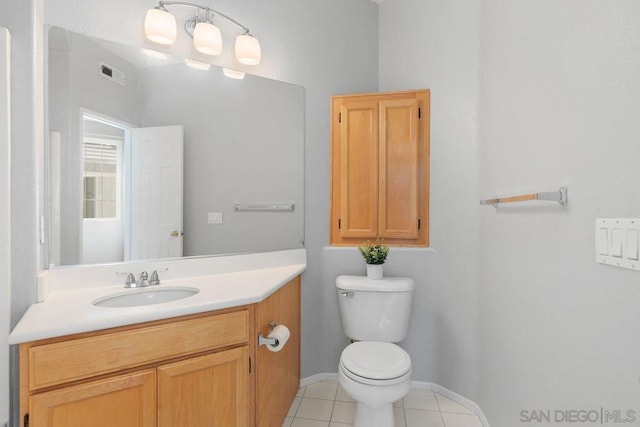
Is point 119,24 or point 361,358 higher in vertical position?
point 119,24

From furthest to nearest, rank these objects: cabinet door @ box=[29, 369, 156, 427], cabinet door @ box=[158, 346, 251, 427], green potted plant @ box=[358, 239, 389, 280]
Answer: green potted plant @ box=[358, 239, 389, 280]
cabinet door @ box=[158, 346, 251, 427]
cabinet door @ box=[29, 369, 156, 427]

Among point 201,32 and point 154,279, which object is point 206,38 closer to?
point 201,32

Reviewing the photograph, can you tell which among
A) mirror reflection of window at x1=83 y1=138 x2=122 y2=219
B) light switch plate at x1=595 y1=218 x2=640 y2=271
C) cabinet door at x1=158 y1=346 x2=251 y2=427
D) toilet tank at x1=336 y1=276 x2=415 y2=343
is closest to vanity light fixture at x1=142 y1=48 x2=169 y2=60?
mirror reflection of window at x1=83 y1=138 x2=122 y2=219

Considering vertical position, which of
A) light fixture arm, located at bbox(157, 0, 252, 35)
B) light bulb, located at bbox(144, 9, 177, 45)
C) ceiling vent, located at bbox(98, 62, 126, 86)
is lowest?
ceiling vent, located at bbox(98, 62, 126, 86)

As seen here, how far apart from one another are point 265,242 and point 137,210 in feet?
2.35

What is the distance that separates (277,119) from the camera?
2037 millimetres

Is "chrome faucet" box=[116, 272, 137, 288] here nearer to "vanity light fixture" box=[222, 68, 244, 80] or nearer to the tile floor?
the tile floor

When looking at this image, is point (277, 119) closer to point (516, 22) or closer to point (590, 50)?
point (516, 22)

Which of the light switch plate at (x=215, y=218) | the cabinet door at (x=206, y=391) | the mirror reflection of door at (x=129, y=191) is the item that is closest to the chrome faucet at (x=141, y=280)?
the mirror reflection of door at (x=129, y=191)

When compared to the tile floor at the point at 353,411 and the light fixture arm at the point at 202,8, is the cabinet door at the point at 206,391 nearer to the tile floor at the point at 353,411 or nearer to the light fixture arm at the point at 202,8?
the tile floor at the point at 353,411

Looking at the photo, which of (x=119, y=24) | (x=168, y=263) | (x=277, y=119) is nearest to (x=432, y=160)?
(x=277, y=119)

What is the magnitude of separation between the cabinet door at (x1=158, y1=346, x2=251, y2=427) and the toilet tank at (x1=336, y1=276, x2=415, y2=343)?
0.78 m

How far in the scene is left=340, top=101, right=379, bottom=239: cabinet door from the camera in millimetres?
2088

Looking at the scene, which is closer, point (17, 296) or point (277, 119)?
point (17, 296)
